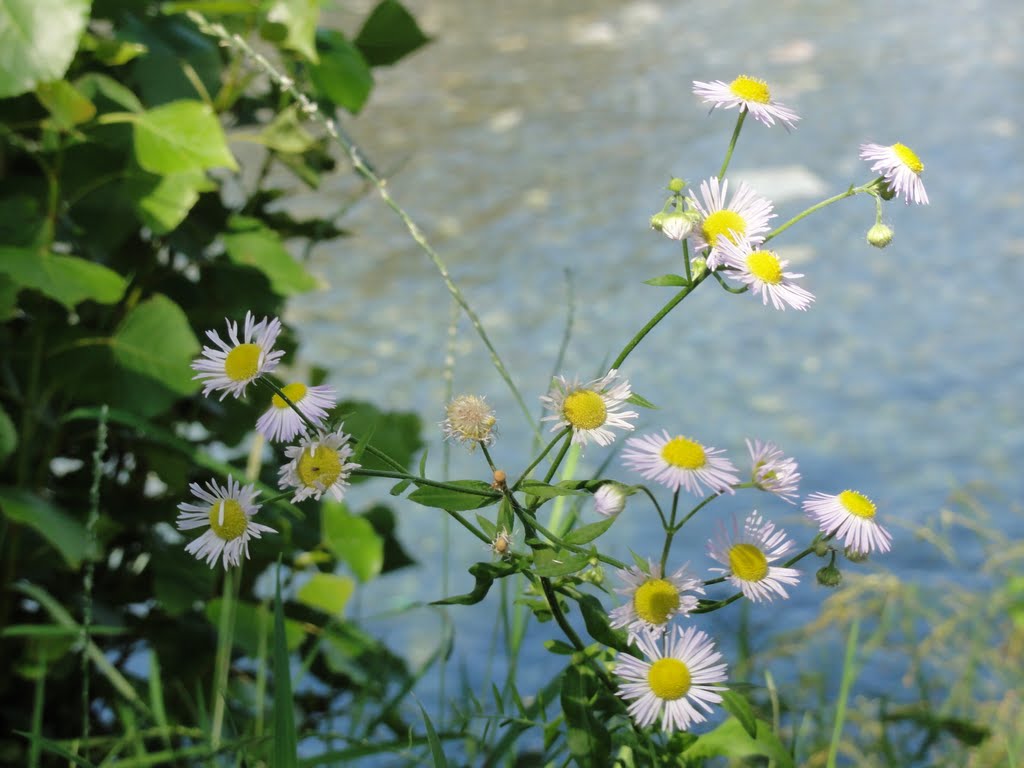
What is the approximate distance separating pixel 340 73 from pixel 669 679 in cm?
76

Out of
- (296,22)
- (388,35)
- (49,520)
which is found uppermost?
(388,35)

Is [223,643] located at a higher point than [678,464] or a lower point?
higher

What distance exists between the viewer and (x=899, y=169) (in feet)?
2.07

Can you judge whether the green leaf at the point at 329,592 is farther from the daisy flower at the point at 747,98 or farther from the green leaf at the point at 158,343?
the daisy flower at the point at 747,98

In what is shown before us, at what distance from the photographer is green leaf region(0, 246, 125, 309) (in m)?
1.03

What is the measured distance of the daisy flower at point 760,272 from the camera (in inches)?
23.6

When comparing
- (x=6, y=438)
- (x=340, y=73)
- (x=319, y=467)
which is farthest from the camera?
(x=340, y=73)

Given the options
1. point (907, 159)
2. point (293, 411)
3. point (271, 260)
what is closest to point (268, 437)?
point (293, 411)

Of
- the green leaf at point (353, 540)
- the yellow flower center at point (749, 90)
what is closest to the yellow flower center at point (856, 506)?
the yellow flower center at point (749, 90)

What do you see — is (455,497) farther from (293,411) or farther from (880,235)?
Answer: (880,235)

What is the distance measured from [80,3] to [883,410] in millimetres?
1587

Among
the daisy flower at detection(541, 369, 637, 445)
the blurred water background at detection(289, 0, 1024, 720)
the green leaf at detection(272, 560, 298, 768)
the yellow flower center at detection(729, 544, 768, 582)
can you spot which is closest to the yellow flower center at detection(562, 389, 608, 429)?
the daisy flower at detection(541, 369, 637, 445)

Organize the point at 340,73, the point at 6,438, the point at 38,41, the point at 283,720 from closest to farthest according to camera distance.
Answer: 1. the point at 283,720
2. the point at 38,41
3. the point at 6,438
4. the point at 340,73

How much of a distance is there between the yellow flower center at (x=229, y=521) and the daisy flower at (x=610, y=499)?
0.17 meters
